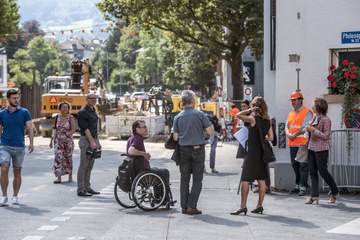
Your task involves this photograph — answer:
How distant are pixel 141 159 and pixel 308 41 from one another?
424 centimetres

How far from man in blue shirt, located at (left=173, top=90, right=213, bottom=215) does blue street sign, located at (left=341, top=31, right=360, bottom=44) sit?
158 inches

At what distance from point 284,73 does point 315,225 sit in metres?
4.75

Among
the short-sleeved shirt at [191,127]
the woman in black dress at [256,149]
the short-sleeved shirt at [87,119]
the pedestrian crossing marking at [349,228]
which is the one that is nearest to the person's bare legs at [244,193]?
the woman in black dress at [256,149]

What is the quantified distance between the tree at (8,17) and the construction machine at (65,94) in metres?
4.66

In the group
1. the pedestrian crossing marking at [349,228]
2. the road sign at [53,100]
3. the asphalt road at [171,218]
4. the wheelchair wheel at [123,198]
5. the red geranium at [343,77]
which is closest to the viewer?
the asphalt road at [171,218]

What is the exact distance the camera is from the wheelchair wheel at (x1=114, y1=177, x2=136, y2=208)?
1290 centimetres

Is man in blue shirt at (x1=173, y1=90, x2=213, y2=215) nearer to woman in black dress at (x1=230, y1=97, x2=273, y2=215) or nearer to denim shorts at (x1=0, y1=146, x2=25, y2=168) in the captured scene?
woman in black dress at (x1=230, y1=97, x2=273, y2=215)

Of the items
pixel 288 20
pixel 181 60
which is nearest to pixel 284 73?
pixel 288 20

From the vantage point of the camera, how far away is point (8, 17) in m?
48.8

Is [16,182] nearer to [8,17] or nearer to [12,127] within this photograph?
[12,127]

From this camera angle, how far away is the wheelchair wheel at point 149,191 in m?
12.6

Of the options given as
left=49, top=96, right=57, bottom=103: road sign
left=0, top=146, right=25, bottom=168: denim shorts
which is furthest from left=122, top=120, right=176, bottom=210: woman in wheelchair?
left=49, top=96, right=57, bottom=103: road sign

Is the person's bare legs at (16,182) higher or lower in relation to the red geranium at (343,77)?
lower

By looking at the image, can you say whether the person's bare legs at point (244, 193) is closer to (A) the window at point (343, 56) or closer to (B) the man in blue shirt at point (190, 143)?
(B) the man in blue shirt at point (190, 143)
